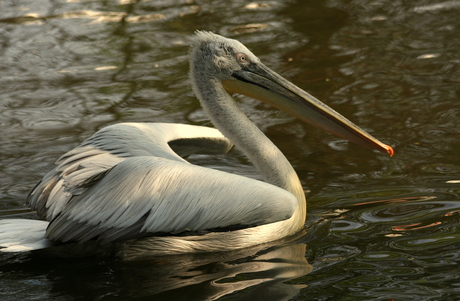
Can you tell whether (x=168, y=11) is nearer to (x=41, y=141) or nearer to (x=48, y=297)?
(x=41, y=141)

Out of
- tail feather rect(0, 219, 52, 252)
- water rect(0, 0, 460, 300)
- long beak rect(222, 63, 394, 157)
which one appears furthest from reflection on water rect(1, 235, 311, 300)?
long beak rect(222, 63, 394, 157)

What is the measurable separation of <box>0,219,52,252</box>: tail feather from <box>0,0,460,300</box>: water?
0.43ft

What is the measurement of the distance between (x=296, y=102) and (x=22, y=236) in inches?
60.1

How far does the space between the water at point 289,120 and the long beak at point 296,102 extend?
391mm

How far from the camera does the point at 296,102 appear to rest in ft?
12.2

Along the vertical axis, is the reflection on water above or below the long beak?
below

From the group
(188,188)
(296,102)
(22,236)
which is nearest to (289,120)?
(296,102)

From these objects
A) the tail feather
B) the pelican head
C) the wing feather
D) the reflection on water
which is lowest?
the reflection on water

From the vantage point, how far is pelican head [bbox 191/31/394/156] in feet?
12.1

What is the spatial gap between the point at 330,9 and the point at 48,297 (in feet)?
17.9

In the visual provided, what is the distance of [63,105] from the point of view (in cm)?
568

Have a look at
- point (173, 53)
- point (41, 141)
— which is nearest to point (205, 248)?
point (41, 141)

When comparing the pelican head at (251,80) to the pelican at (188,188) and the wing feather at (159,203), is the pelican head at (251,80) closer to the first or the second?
the pelican at (188,188)

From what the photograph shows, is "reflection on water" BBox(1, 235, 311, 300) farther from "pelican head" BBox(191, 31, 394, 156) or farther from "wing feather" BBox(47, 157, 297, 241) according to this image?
"pelican head" BBox(191, 31, 394, 156)
